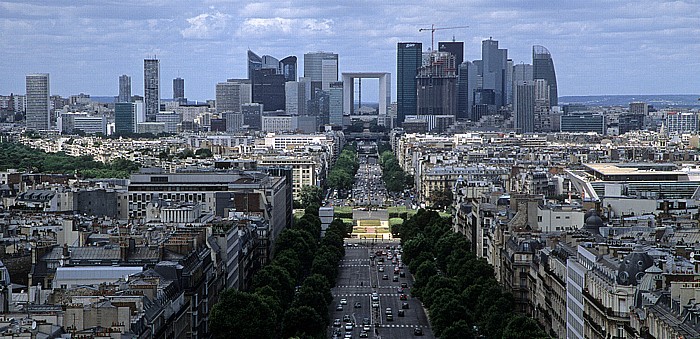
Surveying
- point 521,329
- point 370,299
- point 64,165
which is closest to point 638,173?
point 370,299

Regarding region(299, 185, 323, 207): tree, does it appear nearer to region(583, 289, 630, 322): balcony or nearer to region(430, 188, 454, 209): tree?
region(430, 188, 454, 209): tree

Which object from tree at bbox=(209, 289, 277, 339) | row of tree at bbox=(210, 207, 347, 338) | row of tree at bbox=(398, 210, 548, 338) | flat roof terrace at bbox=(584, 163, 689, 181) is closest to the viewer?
tree at bbox=(209, 289, 277, 339)

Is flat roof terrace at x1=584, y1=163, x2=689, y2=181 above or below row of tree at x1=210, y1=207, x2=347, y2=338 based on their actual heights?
above

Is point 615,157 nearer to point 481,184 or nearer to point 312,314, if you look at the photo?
point 481,184

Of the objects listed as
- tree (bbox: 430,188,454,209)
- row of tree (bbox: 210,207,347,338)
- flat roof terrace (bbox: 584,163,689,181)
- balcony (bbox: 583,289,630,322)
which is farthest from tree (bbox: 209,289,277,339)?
tree (bbox: 430,188,454,209)

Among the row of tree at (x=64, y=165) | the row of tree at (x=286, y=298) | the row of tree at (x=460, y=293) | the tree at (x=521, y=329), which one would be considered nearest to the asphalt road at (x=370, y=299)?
the row of tree at (x=460, y=293)

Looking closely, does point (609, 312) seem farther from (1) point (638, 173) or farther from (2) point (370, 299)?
(1) point (638, 173)

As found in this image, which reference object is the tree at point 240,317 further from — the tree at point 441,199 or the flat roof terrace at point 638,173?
the tree at point 441,199
